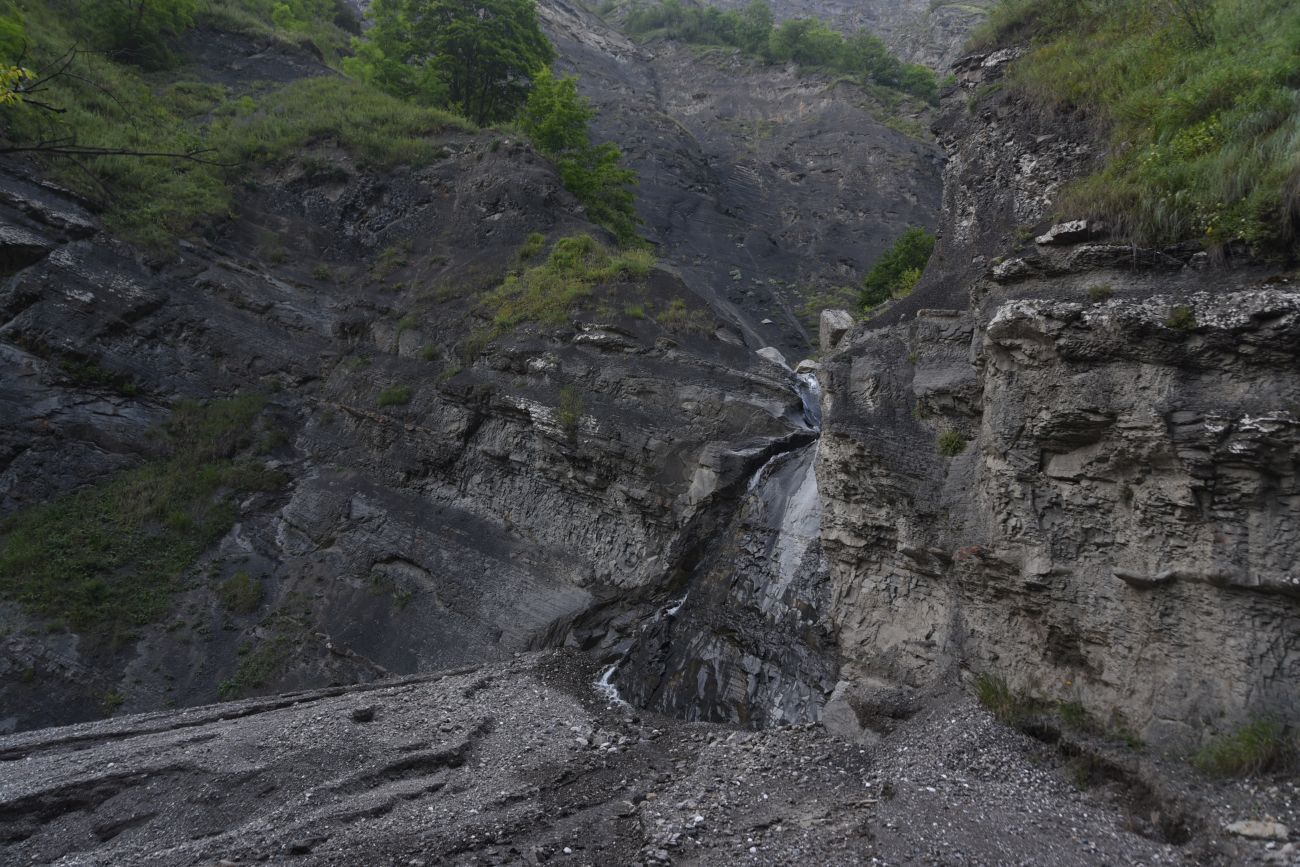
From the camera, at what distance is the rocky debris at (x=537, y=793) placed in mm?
7520

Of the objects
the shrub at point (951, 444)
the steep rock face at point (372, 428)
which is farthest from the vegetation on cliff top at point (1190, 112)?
the steep rock face at point (372, 428)

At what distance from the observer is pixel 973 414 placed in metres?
11.7

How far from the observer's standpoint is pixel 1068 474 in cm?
965

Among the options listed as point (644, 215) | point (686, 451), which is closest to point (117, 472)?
point (686, 451)

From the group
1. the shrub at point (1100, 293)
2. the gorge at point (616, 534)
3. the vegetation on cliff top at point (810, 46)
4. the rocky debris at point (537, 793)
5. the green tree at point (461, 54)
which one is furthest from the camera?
the vegetation on cliff top at point (810, 46)

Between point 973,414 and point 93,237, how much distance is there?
24.0 meters

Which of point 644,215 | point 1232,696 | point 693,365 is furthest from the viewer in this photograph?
point 644,215

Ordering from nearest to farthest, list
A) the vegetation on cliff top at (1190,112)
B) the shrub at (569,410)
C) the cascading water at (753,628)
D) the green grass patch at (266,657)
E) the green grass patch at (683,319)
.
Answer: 1. the vegetation on cliff top at (1190,112)
2. the cascading water at (753,628)
3. the green grass patch at (266,657)
4. the shrub at (569,410)
5. the green grass patch at (683,319)

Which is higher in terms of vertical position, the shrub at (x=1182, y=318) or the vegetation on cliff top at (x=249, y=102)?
the vegetation on cliff top at (x=249, y=102)

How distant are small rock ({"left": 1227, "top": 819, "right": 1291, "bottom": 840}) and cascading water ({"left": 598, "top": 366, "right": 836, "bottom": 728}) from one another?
618cm

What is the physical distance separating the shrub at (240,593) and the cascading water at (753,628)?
882 centimetres

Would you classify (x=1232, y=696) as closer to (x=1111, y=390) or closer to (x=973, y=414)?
(x=1111, y=390)

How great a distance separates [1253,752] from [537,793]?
298 inches

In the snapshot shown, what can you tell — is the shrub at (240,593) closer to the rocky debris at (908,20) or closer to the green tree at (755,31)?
the green tree at (755,31)
